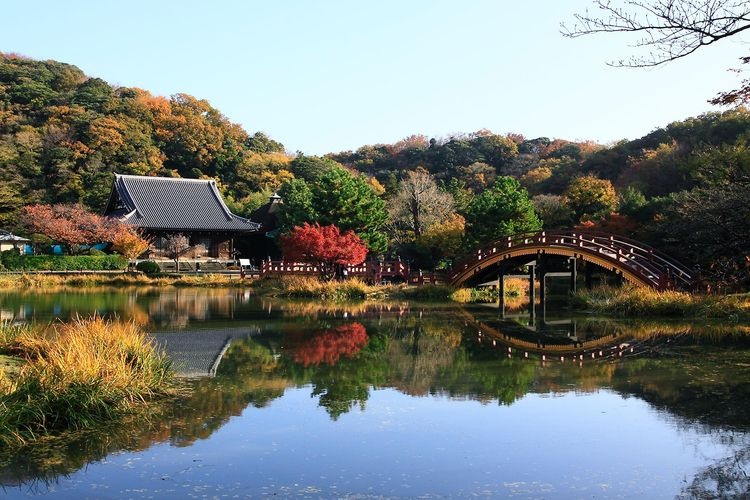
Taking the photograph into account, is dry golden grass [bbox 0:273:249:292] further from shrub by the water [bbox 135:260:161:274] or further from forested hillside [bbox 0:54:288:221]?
forested hillside [bbox 0:54:288:221]

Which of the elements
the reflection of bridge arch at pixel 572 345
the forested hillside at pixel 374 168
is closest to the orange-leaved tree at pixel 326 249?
the forested hillside at pixel 374 168

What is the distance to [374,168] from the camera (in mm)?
67500

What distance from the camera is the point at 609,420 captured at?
9016 millimetres

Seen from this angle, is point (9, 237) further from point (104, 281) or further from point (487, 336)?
point (487, 336)

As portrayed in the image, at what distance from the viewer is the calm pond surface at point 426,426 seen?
265 inches

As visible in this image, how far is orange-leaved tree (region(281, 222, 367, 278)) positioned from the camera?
2997 cm

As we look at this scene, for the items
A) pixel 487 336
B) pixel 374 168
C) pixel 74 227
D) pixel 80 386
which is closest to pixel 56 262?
pixel 74 227

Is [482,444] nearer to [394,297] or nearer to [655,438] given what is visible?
[655,438]

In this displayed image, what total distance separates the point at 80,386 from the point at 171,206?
37499 millimetres

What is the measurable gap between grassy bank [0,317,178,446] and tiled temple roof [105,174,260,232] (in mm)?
33024

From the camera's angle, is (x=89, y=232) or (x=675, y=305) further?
(x=89, y=232)

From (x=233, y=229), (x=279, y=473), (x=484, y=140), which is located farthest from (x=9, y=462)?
(x=484, y=140)

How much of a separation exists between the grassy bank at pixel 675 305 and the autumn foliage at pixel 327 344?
754cm

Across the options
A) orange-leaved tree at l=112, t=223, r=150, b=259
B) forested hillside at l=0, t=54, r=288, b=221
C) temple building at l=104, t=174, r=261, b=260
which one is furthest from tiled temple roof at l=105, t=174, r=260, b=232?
forested hillside at l=0, t=54, r=288, b=221
